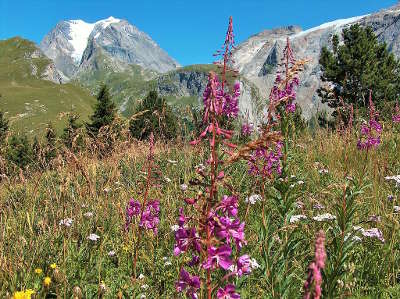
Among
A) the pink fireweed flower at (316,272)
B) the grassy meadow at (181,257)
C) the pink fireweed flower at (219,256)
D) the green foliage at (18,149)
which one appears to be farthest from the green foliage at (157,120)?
the pink fireweed flower at (316,272)

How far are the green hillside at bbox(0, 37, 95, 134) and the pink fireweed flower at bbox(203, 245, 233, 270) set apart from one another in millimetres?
121014

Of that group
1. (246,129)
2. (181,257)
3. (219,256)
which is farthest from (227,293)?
(246,129)

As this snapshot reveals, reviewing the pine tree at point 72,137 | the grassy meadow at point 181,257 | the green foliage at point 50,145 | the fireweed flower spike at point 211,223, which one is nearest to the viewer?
the fireweed flower spike at point 211,223

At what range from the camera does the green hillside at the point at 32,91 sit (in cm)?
12675

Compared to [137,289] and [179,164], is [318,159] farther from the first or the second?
[137,289]

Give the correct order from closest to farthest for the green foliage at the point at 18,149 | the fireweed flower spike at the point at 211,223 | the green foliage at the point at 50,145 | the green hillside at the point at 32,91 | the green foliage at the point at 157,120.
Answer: the fireweed flower spike at the point at 211,223, the green foliage at the point at 157,120, the green foliage at the point at 50,145, the green foliage at the point at 18,149, the green hillside at the point at 32,91

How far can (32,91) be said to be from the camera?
147250 millimetres

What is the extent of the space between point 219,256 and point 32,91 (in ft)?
536

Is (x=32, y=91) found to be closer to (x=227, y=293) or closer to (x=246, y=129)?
(x=246, y=129)

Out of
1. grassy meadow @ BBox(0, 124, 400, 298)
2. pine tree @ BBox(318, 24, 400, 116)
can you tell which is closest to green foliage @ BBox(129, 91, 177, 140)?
grassy meadow @ BBox(0, 124, 400, 298)

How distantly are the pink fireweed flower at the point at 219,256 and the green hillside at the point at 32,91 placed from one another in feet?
397

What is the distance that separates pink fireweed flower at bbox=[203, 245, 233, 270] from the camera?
129 centimetres

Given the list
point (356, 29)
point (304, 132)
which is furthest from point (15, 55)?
point (304, 132)

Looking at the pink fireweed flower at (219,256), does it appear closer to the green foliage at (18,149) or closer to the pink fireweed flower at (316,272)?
the pink fireweed flower at (316,272)
